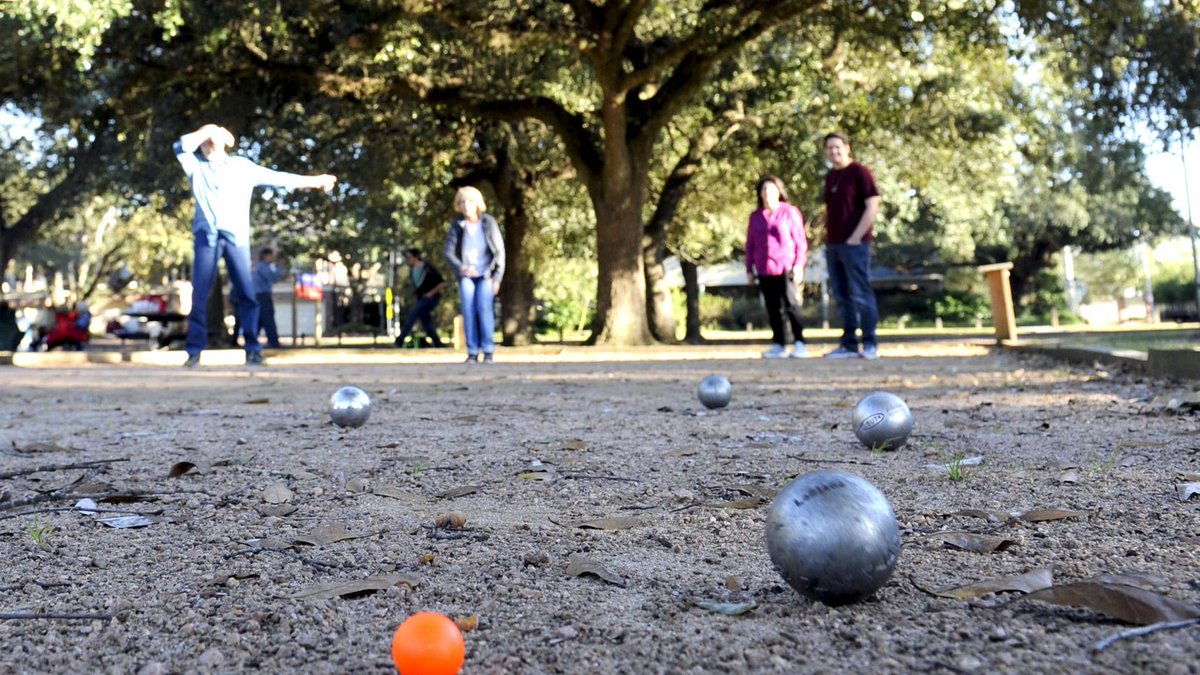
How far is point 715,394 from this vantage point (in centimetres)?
620

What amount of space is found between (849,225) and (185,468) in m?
7.59

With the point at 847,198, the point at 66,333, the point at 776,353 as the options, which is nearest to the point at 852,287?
the point at 847,198

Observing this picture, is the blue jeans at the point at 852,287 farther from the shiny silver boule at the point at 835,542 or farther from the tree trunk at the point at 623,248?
the shiny silver boule at the point at 835,542

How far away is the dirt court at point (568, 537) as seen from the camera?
197 cm

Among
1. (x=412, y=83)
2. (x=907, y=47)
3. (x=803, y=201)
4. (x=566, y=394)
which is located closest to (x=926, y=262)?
(x=803, y=201)

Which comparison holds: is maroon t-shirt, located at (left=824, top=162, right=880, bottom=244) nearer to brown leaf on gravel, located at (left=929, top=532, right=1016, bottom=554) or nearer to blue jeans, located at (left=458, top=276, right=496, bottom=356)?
blue jeans, located at (left=458, top=276, right=496, bottom=356)

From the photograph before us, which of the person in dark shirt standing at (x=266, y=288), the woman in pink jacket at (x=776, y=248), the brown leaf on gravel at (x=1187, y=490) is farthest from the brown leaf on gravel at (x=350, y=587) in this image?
the person in dark shirt standing at (x=266, y=288)

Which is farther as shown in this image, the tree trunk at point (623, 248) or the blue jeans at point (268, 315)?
the blue jeans at point (268, 315)

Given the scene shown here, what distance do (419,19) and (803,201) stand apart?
13.6 meters

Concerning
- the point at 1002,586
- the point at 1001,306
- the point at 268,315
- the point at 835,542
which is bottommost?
the point at 1002,586

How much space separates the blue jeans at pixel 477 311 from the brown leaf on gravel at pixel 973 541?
9223mm

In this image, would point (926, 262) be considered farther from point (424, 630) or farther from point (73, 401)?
point (424, 630)

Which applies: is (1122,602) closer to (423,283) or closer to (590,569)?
(590,569)

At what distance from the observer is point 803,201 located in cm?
2681
